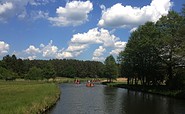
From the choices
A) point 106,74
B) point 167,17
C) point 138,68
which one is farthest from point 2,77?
point 167,17

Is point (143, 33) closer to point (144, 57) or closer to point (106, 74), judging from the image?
point (144, 57)

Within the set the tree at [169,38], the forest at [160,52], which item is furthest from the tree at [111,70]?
the tree at [169,38]

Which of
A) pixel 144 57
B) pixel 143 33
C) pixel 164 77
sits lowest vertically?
pixel 164 77

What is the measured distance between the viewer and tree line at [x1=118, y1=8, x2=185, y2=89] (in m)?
70.6

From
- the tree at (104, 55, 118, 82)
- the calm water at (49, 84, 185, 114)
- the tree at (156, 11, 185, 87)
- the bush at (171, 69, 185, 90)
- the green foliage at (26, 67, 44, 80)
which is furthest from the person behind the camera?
the tree at (104, 55, 118, 82)

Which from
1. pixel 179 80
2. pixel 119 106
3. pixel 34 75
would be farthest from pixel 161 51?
pixel 34 75

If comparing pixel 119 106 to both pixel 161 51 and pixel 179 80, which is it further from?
pixel 161 51

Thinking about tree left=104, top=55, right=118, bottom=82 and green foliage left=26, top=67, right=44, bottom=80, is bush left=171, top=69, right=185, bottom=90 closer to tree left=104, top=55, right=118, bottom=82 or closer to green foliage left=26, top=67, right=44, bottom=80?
tree left=104, top=55, right=118, bottom=82

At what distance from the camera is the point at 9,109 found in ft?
93.9

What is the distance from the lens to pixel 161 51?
75562mm

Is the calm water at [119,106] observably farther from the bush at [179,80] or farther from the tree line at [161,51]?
the tree line at [161,51]

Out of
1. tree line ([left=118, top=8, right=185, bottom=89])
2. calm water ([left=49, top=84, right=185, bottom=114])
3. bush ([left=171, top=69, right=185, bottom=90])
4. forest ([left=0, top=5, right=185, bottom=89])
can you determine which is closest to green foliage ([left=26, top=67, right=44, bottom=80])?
forest ([left=0, top=5, right=185, bottom=89])

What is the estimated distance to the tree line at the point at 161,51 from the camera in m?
70.6

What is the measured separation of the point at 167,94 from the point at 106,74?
82.6 m
